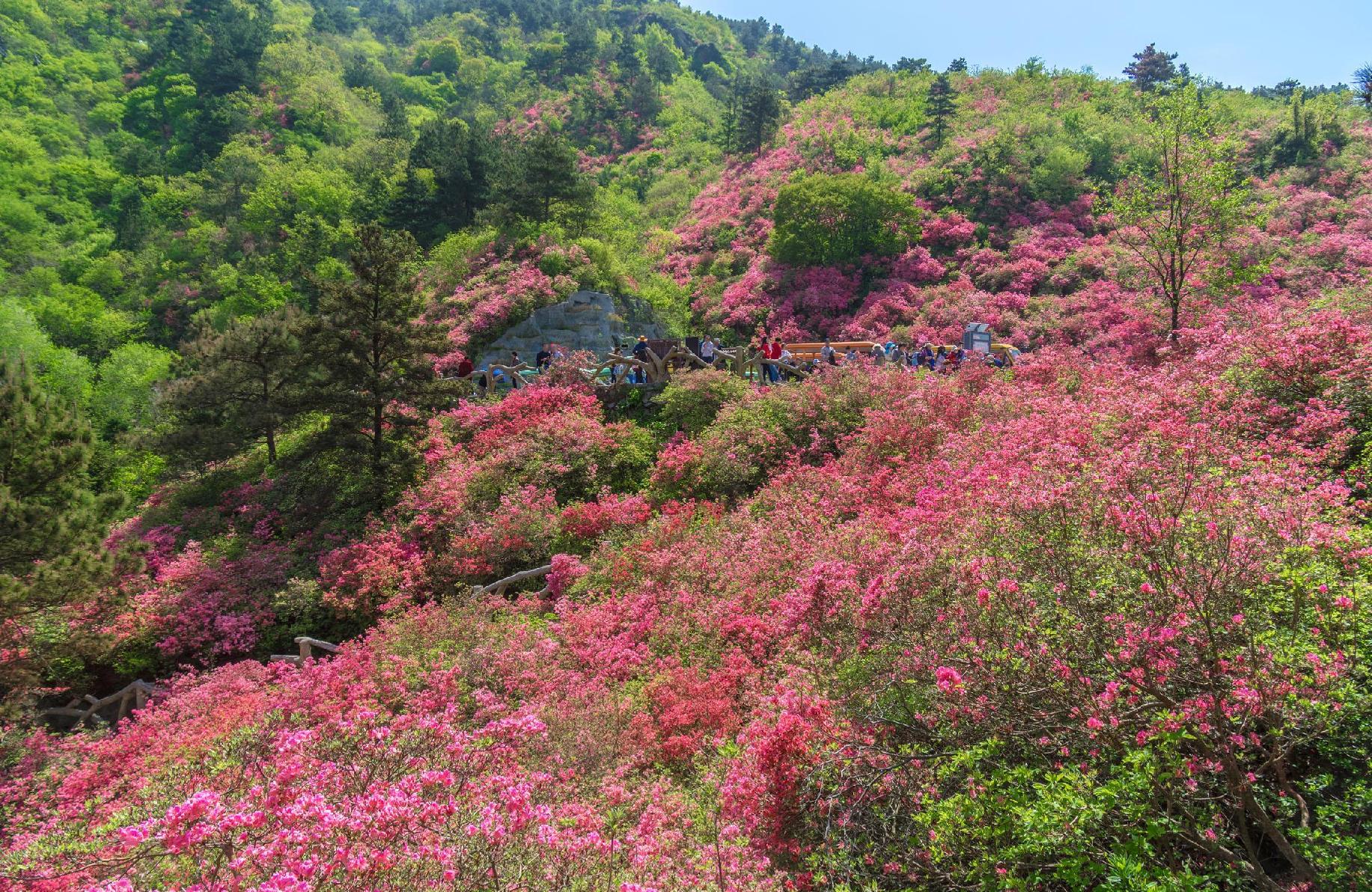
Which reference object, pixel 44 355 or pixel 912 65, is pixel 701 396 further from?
pixel 912 65

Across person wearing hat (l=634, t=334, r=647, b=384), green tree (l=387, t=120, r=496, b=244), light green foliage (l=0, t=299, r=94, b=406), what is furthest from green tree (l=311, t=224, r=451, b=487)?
light green foliage (l=0, t=299, r=94, b=406)

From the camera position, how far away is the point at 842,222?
2934 centimetres

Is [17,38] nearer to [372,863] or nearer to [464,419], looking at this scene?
[464,419]

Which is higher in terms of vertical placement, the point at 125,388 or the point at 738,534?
the point at 738,534

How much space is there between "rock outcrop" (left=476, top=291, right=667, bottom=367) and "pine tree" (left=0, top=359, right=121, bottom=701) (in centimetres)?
1163

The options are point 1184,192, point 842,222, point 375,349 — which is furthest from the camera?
point 842,222

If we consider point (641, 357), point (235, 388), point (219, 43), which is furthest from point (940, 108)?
point (219, 43)

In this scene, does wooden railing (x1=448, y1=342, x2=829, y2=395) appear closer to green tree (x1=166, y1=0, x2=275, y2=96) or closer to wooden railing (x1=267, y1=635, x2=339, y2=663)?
wooden railing (x1=267, y1=635, x2=339, y2=663)

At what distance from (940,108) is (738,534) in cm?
3575

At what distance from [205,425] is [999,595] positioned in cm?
2192

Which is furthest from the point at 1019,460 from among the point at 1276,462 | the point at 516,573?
the point at 516,573

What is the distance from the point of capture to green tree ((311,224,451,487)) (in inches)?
612

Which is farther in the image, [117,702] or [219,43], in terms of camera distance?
[219,43]

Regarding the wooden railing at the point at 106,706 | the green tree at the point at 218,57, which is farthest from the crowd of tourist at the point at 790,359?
the green tree at the point at 218,57
